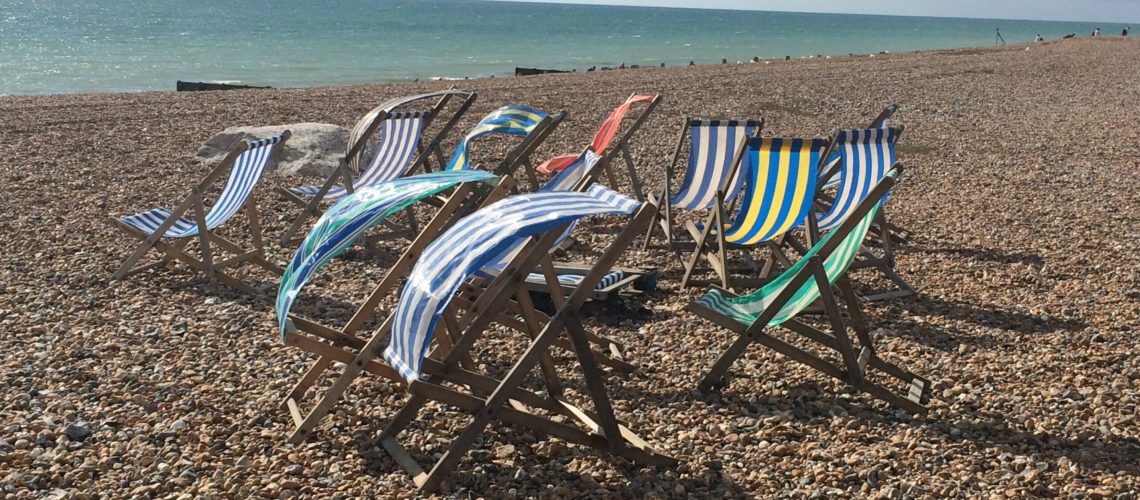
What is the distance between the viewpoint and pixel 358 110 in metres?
13.3

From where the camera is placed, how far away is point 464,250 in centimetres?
308

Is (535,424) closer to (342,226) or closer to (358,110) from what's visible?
(342,226)

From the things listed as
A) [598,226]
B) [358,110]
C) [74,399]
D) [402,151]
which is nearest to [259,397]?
[74,399]

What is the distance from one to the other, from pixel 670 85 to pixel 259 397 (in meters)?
14.1

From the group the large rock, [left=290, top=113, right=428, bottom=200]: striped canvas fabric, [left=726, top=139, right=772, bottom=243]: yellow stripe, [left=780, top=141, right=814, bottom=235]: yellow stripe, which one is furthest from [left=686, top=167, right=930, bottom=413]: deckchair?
the large rock

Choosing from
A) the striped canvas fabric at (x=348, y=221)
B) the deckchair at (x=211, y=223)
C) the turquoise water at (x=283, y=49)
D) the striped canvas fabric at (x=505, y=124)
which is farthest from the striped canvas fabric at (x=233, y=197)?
the turquoise water at (x=283, y=49)

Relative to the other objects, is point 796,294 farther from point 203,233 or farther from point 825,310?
point 203,233

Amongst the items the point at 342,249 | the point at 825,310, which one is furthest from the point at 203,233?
the point at 825,310

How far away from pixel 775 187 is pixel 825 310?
1.37 m

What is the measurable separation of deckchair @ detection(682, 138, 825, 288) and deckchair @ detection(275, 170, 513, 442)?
177 centimetres

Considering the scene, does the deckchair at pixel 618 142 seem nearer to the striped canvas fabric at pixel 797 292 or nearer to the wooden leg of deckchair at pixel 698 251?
the wooden leg of deckchair at pixel 698 251

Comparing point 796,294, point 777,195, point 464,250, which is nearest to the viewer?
point 464,250

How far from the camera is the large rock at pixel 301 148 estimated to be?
9.03m

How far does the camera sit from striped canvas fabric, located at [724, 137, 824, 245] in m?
5.05
